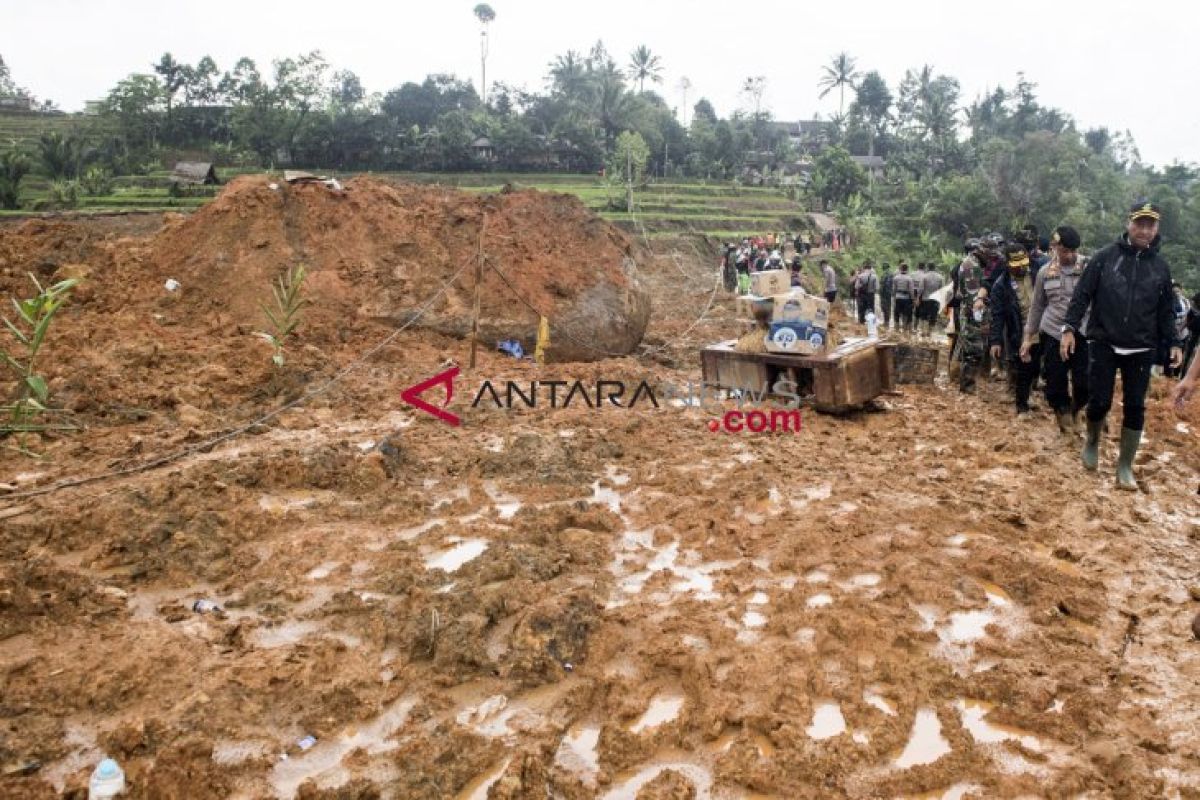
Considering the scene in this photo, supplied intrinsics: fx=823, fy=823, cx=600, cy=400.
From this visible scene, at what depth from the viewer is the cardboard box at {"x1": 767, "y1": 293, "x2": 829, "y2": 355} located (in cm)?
714

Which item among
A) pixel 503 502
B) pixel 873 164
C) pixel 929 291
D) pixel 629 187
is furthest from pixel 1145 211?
→ pixel 873 164

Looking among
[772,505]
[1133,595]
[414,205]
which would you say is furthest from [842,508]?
[414,205]

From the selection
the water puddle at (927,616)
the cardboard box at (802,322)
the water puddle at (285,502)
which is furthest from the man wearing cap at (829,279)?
the water puddle at (927,616)

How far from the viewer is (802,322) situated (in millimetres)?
7191

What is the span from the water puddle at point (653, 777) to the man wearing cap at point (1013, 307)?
18.7 feet

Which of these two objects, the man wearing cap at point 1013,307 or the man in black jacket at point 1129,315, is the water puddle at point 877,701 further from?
the man wearing cap at point 1013,307

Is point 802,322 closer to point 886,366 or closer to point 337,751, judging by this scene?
point 886,366

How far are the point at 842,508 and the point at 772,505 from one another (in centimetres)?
43

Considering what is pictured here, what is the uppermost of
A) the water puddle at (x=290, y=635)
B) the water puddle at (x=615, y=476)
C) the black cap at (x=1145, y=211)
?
the black cap at (x=1145, y=211)

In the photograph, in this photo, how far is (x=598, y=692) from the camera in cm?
322

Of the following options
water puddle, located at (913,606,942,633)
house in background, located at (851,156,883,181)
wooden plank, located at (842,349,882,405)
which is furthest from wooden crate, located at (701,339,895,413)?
house in background, located at (851,156,883,181)

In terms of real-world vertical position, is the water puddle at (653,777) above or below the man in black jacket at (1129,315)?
below

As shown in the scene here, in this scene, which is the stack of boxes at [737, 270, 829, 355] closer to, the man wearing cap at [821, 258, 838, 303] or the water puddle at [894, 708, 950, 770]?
the water puddle at [894, 708, 950, 770]

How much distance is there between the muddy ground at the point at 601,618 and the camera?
280 cm
